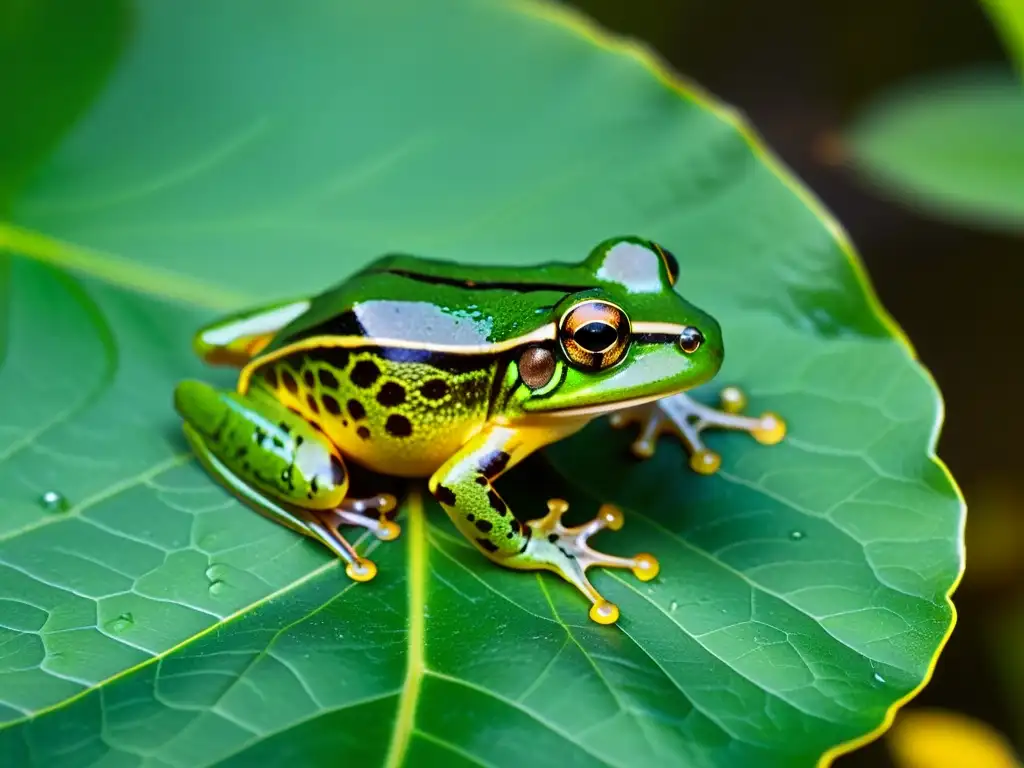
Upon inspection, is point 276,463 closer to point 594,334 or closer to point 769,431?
point 594,334

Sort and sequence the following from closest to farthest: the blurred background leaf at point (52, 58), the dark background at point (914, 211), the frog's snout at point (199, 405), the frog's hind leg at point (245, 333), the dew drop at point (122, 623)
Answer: the dew drop at point (122, 623) < the frog's snout at point (199, 405) < the frog's hind leg at point (245, 333) < the blurred background leaf at point (52, 58) < the dark background at point (914, 211)

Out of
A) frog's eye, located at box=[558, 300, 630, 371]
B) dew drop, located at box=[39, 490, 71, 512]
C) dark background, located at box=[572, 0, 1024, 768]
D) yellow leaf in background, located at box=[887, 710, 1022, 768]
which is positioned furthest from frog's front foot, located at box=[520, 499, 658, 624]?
dark background, located at box=[572, 0, 1024, 768]

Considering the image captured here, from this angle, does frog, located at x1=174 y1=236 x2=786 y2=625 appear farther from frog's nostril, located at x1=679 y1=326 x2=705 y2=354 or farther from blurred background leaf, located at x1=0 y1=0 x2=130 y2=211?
blurred background leaf, located at x1=0 y1=0 x2=130 y2=211

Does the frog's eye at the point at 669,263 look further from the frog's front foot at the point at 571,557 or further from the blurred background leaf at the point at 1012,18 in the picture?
the blurred background leaf at the point at 1012,18

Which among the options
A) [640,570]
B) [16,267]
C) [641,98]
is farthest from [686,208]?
[16,267]

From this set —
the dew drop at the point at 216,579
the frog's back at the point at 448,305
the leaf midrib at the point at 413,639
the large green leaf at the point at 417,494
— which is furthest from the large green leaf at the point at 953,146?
the dew drop at the point at 216,579

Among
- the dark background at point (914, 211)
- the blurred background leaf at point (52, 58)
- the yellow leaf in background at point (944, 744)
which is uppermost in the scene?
the blurred background leaf at point (52, 58)
